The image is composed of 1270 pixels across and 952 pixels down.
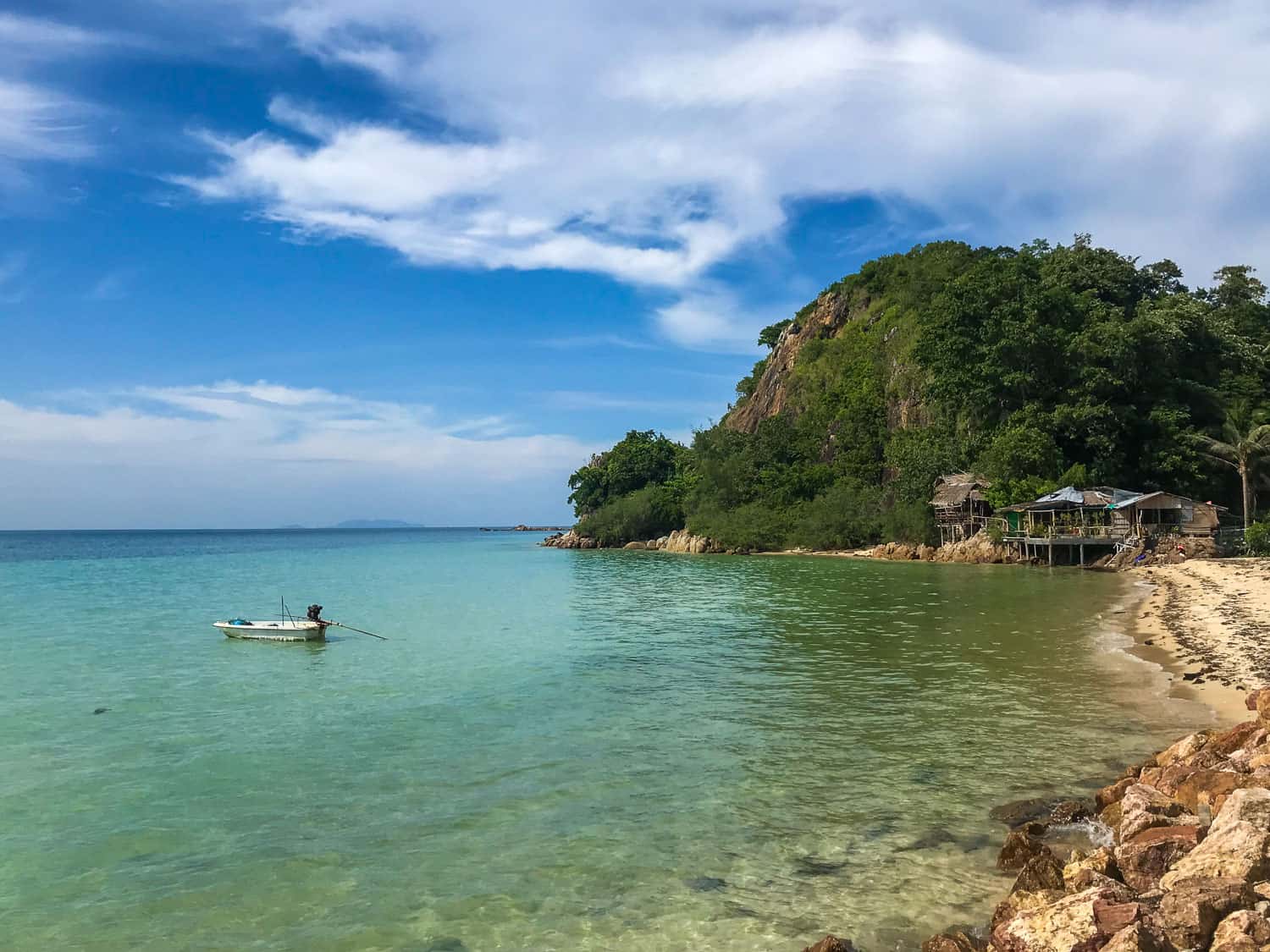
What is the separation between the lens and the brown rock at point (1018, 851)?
22.2ft

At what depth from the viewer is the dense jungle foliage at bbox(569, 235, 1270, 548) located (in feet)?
155

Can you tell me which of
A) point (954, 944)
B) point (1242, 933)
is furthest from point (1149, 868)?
point (954, 944)

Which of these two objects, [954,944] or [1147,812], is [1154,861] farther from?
[954,944]

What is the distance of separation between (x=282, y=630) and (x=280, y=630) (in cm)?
5

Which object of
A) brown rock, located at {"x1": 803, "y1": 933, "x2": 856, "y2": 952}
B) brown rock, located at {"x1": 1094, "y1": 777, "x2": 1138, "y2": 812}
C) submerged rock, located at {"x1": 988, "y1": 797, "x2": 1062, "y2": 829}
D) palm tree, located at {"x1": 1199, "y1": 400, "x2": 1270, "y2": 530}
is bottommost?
submerged rock, located at {"x1": 988, "y1": 797, "x2": 1062, "y2": 829}

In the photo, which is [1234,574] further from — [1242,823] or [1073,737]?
[1242,823]

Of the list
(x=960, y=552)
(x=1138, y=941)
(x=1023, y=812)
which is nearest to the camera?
(x=1138, y=941)

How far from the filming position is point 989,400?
50594 mm

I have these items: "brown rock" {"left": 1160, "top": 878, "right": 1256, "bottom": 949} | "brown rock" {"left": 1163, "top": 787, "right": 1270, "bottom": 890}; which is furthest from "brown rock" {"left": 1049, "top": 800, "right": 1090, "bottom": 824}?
"brown rock" {"left": 1160, "top": 878, "right": 1256, "bottom": 949}

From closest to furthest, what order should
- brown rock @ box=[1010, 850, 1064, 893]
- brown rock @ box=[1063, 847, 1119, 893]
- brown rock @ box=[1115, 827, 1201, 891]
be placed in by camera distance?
brown rock @ box=[1063, 847, 1119, 893]
brown rock @ box=[1115, 827, 1201, 891]
brown rock @ box=[1010, 850, 1064, 893]

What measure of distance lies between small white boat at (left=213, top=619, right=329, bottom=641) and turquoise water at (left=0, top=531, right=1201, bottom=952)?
403 millimetres

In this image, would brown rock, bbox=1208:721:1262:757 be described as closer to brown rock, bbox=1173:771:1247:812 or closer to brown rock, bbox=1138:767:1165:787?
brown rock, bbox=1138:767:1165:787

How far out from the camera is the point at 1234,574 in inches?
1148

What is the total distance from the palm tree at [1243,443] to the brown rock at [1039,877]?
145 ft
